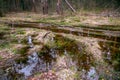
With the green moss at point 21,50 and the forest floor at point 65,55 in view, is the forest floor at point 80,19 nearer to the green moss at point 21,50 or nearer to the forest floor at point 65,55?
the forest floor at point 65,55

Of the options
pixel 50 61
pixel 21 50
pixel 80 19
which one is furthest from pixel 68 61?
pixel 80 19

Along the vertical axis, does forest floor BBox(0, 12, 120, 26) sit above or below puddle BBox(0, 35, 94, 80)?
above

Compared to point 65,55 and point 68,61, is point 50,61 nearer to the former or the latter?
point 68,61

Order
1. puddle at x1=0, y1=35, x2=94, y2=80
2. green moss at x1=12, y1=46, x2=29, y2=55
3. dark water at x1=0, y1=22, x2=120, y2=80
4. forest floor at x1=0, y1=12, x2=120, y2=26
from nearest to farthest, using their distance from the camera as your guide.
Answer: dark water at x1=0, y1=22, x2=120, y2=80 → puddle at x1=0, y1=35, x2=94, y2=80 → green moss at x1=12, y1=46, x2=29, y2=55 → forest floor at x1=0, y1=12, x2=120, y2=26

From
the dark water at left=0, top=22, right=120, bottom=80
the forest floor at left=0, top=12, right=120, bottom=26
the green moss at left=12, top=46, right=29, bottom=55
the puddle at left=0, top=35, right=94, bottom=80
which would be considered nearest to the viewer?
the dark water at left=0, top=22, right=120, bottom=80

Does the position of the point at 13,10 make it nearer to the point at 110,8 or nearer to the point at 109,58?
the point at 110,8

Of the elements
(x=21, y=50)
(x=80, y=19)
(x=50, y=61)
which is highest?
(x=80, y=19)

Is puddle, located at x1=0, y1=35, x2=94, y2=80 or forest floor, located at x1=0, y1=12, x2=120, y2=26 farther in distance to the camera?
forest floor, located at x1=0, y1=12, x2=120, y2=26

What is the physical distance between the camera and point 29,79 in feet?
23.4

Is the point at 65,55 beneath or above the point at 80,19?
beneath

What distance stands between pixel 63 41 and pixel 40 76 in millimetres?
5415

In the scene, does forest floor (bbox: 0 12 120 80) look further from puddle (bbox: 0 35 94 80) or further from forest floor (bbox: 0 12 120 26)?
forest floor (bbox: 0 12 120 26)

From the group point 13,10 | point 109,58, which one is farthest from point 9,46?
point 13,10

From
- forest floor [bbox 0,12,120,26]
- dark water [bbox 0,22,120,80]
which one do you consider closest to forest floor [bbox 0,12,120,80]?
dark water [bbox 0,22,120,80]
